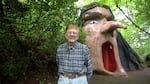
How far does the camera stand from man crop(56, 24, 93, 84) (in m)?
4.51

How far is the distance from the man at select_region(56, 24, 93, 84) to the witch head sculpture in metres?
7.48

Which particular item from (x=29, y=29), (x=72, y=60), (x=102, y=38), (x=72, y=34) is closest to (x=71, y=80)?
(x=72, y=60)

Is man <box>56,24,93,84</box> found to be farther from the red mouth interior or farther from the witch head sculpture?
the red mouth interior

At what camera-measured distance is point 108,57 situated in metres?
13.3

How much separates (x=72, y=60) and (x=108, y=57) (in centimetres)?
881

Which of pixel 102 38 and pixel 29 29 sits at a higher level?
pixel 29 29

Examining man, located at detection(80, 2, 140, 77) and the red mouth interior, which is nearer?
man, located at detection(80, 2, 140, 77)

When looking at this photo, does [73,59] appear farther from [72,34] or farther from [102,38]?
[102,38]

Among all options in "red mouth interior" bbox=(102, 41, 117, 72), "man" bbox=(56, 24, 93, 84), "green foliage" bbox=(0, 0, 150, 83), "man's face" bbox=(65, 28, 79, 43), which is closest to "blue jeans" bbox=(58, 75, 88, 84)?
"man" bbox=(56, 24, 93, 84)

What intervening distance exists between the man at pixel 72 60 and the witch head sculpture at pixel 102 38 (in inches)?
294

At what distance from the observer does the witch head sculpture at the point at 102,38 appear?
40.2 feet

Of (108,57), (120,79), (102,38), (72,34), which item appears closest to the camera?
(72,34)

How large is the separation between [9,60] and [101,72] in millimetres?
4574

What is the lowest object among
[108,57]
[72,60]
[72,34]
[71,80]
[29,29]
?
[108,57]
